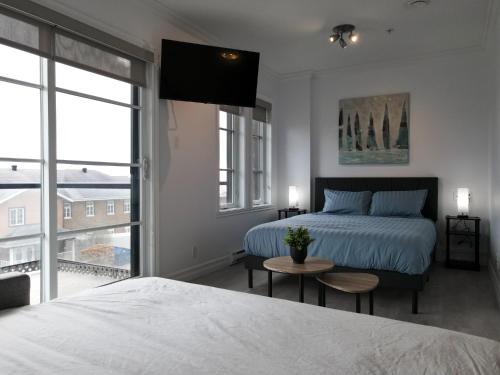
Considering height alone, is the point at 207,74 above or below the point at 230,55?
below

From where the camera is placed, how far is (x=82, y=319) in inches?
54.8

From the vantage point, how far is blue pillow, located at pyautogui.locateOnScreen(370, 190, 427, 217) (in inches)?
193

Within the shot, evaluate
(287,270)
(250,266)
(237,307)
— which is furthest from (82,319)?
(250,266)

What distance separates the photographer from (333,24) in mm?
4109

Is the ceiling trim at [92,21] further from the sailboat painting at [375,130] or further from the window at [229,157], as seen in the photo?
the sailboat painting at [375,130]

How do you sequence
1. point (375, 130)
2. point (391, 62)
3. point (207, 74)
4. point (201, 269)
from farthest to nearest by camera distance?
1. point (375, 130)
2. point (391, 62)
3. point (201, 269)
4. point (207, 74)

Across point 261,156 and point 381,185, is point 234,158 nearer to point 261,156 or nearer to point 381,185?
point 261,156

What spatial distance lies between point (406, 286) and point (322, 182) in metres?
2.82

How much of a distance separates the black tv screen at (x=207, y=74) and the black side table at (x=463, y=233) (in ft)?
9.72

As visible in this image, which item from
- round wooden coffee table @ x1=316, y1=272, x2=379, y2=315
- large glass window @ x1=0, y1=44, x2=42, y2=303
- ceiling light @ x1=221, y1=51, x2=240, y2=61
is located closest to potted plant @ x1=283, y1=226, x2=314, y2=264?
round wooden coffee table @ x1=316, y1=272, x2=379, y2=315

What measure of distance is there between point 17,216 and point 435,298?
3572 millimetres

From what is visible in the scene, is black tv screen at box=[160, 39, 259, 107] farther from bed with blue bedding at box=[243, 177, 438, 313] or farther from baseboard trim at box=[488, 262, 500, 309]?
baseboard trim at box=[488, 262, 500, 309]

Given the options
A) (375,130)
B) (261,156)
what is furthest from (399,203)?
(261,156)

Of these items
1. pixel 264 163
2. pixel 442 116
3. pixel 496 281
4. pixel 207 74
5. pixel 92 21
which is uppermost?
pixel 92 21
